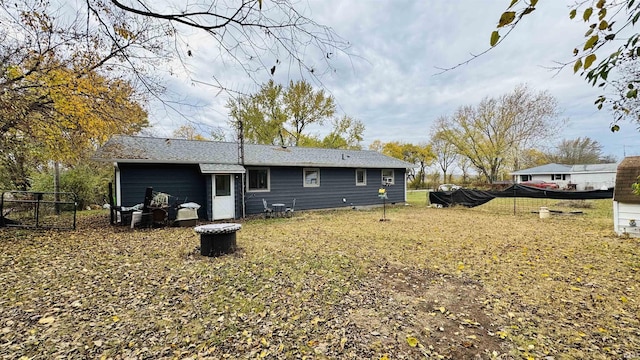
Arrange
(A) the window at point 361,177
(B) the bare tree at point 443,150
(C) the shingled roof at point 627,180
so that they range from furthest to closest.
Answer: (B) the bare tree at point 443,150, (A) the window at point 361,177, (C) the shingled roof at point 627,180

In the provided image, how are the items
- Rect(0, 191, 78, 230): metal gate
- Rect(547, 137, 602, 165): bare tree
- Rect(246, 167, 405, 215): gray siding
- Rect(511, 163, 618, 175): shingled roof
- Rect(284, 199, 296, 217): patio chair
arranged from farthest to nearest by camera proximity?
Rect(547, 137, 602, 165): bare tree < Rect(511, 163, 618, 175): shingled roof < Rect(246, 167, 405, 215): gray siding < Rect(284, 199, 296, 217): patio chair < Rect(0, 191, 78, 230): metal gate

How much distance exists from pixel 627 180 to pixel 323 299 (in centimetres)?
826

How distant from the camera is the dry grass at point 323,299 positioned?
99.9 inches

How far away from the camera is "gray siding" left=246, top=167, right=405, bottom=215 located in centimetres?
1145

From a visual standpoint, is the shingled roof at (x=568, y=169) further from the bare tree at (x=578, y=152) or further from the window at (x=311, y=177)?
the window at (x=311, y=177)

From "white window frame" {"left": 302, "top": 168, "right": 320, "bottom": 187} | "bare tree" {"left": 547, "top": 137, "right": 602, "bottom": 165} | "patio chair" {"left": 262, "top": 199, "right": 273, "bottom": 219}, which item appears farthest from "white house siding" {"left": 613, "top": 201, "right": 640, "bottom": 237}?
"bare tree" {"left": 547, "top": 137, "right": 602, "bottom": 165}

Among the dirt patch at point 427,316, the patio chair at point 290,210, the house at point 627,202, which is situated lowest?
the dirt patch at point 427,316

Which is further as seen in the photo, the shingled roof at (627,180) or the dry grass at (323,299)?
the shingled roof at (627,180)

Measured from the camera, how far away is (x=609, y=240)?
636 cm

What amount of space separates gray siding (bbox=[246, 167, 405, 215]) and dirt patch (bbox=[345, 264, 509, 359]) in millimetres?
7702

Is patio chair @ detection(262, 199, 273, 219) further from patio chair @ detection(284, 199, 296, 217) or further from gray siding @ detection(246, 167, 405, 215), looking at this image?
patio chair @ detection(284, 199, 296, 217)

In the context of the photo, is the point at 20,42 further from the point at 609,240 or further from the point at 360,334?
the point at 609,240

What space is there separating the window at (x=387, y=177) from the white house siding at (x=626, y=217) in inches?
344

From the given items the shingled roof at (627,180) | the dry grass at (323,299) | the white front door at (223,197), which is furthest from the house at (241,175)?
the shingled roof at (627,180)
